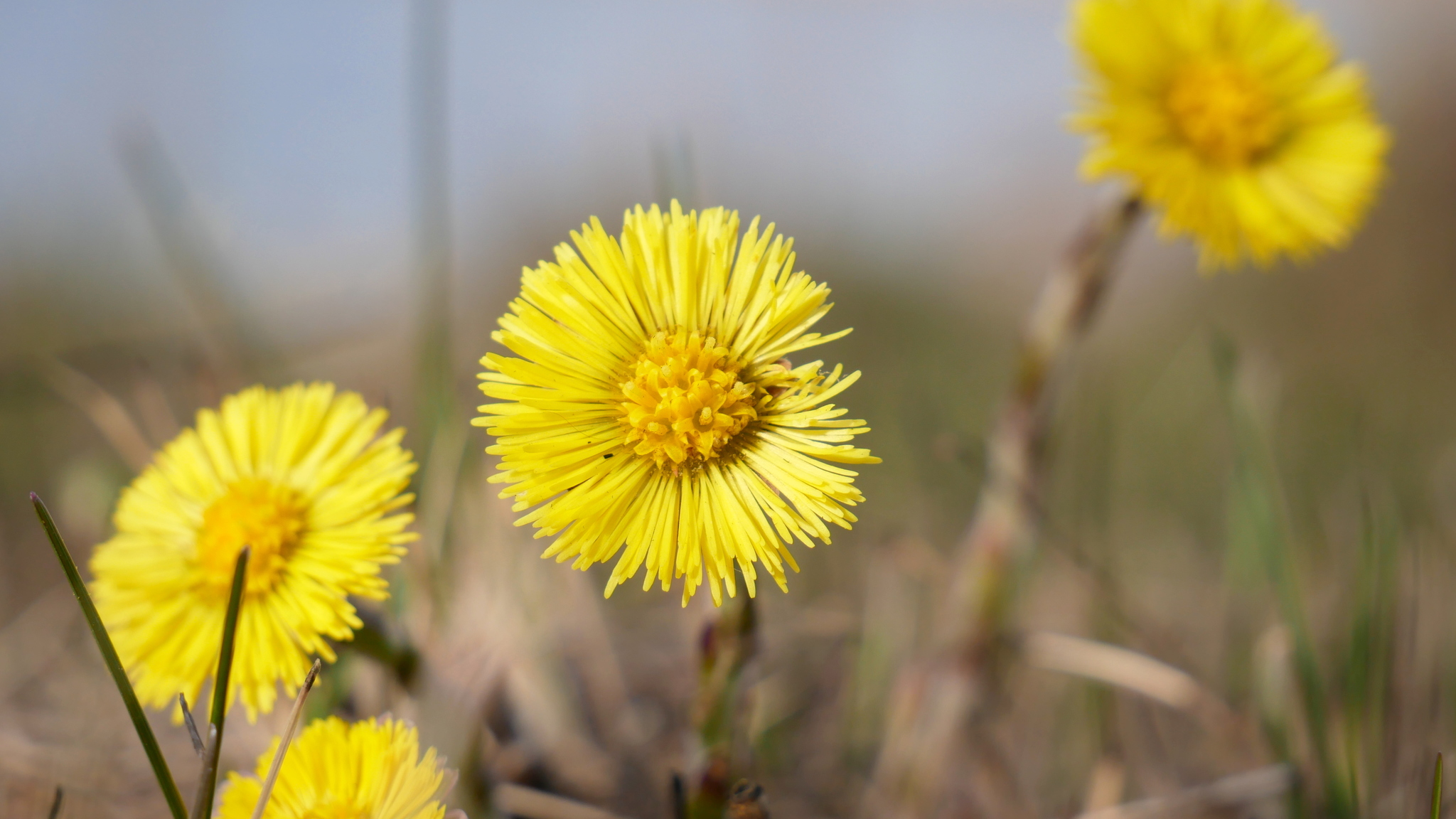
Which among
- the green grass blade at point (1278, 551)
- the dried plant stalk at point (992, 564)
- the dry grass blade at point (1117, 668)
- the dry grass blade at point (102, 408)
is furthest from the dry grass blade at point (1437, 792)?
the dry grass blade at point (102, 408)

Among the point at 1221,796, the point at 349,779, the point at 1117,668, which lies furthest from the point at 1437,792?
the point at 349,779

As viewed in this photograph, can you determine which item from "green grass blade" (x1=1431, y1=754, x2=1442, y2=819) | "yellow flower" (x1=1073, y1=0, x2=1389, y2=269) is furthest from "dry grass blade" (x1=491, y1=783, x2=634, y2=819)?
"yellow flower" (x1=1073, y1=0, x2=1389, y2=269)

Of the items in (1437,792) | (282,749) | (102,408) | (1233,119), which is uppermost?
(1233,119)

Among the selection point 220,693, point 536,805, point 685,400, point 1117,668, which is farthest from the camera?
point 1117,668

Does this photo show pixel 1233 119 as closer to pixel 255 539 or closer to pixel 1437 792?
pixel 1437 792

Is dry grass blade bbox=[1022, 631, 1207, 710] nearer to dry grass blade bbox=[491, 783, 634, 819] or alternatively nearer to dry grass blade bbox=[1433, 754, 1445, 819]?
dry grass blade bbox=[1433, 754, 1445, 819]

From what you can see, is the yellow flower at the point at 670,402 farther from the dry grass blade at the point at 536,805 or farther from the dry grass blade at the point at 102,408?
the dry grass blade at the point at 102,408
